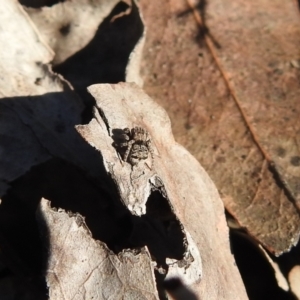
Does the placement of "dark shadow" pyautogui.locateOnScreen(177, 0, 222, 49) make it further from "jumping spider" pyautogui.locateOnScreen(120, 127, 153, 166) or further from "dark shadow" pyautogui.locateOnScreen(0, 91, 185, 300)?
"jumping spider" pyautogui.locateOnScreen(120, 127, 153, 166)

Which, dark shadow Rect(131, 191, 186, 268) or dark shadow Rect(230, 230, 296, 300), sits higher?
dark shadow Rect(131, 191, 186, 268)

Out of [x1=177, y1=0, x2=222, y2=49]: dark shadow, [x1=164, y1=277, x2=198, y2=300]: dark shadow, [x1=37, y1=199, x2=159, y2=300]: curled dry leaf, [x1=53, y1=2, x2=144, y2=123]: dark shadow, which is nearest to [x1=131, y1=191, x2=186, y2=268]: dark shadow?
[x1=164, y1=277, x2=198, y2=300]: dark shadow

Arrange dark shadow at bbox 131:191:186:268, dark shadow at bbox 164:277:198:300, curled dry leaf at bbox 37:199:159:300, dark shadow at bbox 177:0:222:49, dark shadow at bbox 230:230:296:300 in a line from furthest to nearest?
1. dark shadow at bbox 177:0:222:49
2. dark shadow at bbox 230:230:296:300
3. dark shadow at bbox 131:191:186:268
4. dark shadow at bbox 164:277:198:300
5. curled dry leaf at bbox 37:199:159:300

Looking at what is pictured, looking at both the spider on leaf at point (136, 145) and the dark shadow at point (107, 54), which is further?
the dark shadow at point (107, 54)

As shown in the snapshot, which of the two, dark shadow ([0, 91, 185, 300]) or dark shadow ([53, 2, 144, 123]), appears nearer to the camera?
dark shadow ([0, 91, 185, 300])

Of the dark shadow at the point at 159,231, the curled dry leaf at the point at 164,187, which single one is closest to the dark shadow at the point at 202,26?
the curled dry leaf at the point at 164,187

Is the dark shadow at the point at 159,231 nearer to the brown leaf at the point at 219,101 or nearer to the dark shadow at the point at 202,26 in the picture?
the brown leaf at the point at 219,101

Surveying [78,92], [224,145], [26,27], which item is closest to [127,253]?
[224,145]
